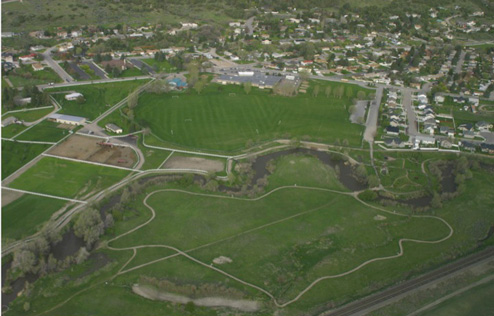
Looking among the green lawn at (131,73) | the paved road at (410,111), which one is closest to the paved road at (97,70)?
the green lawn at (131,73)

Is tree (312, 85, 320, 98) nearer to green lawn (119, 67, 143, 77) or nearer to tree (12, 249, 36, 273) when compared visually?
green lawn (119, 67, 143, 77)

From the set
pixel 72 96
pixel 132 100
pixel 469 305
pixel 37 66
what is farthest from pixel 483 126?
pixel 37 66

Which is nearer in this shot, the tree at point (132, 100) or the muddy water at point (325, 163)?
the muddy water at point (325, 163)

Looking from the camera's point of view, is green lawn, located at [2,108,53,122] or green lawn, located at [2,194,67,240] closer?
green lawn, located at [2,194,67,240]

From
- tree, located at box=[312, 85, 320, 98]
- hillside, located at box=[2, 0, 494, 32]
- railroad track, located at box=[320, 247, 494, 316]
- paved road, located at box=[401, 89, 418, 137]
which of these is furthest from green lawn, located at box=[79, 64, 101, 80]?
railroad track, located at box=[320, 247, 494, 316]

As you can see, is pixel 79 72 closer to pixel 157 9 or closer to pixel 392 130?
pixel 157 9

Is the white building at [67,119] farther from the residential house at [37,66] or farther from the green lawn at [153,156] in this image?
the residential house at [37,66]
